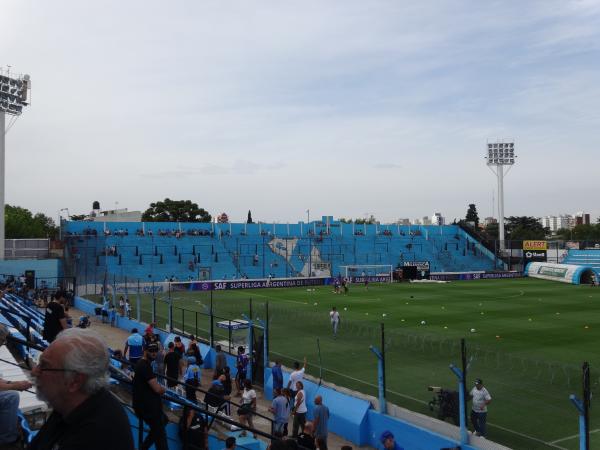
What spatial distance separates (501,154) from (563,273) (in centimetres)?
3289

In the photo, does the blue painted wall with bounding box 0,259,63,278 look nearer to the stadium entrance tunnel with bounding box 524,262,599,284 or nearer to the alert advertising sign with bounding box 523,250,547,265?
the stadium entrance tunnel with bounding box 524,262,599,284

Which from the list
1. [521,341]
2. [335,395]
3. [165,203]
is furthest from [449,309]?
[165,203]

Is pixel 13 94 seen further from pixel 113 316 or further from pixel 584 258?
pixel 584 258

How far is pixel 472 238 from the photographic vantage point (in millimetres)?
84125

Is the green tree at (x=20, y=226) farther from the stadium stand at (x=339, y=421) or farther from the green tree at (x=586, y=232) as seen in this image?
the green tree at (x=586, y=232)

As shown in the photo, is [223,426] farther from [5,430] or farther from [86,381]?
[86,381]

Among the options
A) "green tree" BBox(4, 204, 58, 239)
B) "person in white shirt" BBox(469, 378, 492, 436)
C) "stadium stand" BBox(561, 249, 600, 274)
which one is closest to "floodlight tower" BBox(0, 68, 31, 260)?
"green tree" BBox(4, 204, 58, 239)

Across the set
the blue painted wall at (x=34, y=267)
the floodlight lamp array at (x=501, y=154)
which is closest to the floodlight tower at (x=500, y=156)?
the floodlight lamp array at (x=501, y=154)

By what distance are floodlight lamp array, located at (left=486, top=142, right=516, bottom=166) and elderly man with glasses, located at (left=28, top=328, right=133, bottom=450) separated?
93.1 metres

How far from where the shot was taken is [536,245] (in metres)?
71.8

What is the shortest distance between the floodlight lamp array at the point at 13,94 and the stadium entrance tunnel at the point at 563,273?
57042 mm

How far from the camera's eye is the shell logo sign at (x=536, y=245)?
233 ft

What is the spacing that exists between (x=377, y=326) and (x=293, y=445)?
2497 centimetres

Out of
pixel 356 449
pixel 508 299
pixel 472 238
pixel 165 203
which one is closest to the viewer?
pixel 356 449
